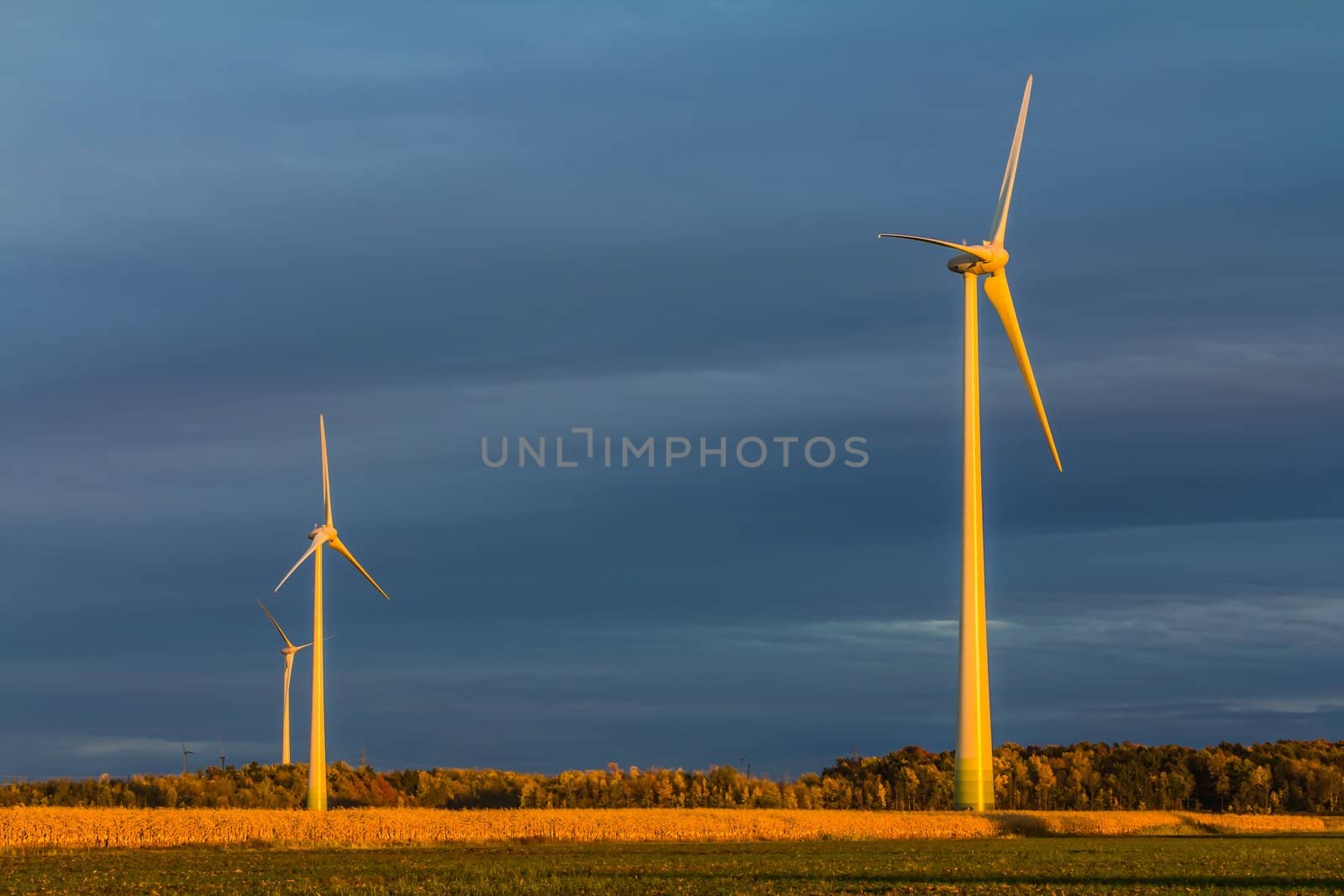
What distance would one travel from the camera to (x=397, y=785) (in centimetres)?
16100

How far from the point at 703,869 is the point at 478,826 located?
30663 millimetres

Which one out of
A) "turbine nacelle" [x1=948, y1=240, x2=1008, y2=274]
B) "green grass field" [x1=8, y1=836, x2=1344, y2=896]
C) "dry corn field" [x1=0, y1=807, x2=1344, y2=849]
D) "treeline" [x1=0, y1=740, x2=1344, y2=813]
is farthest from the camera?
"treeline" [x1=0, y1=740, x2=1344, y2=813]

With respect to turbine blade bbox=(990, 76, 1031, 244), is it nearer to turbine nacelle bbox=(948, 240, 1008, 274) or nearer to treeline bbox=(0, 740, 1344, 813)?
turbine nacelle bbox=(948, 240, 1008, 274)

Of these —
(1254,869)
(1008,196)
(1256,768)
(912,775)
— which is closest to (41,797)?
(912,775)

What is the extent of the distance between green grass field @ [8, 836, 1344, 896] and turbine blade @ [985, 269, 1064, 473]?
2321 centimetres

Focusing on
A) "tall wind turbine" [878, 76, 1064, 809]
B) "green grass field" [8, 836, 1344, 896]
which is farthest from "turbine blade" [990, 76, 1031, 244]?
"green grass field" [8, 836, 1344, 896]

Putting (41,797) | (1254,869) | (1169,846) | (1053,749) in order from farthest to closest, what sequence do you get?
(1053,749) → (41,797) → (1169,846) → (1254,869)

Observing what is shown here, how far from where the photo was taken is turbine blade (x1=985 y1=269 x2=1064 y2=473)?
9138 centimetres

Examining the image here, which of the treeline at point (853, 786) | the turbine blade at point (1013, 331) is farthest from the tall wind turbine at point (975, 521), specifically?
the treeline at point (853, 786)

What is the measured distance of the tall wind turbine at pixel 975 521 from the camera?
91.6 m

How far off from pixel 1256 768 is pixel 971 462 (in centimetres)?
9206

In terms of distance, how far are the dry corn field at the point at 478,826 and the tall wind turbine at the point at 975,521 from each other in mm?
3313

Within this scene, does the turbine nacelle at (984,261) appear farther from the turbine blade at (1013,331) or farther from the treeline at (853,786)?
the treeline at (853,786)

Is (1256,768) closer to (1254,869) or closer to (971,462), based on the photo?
(971,462)
